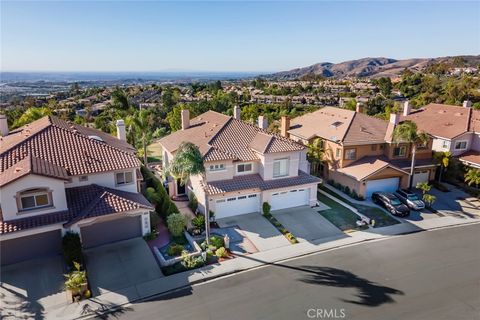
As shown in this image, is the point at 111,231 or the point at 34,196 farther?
the point at 111,231

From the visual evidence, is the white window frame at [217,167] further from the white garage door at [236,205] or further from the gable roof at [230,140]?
the white garage door at [236,205]

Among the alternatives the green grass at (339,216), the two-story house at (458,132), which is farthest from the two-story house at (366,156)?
the green grass at (339,216)

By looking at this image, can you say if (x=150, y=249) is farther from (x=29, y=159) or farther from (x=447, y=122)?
(x=447, y=122)

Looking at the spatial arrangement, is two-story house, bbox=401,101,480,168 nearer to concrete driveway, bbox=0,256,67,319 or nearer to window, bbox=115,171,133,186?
window, bbox=115,171,133,186

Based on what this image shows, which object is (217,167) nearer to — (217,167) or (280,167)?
(217,167)

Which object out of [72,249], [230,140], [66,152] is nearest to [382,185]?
[230,140]

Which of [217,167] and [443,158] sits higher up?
[217,167]
